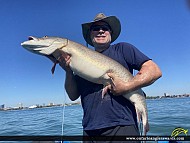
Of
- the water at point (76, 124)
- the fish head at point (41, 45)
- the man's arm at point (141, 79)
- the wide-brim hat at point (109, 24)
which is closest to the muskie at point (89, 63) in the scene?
the fish head at point (41, 45)

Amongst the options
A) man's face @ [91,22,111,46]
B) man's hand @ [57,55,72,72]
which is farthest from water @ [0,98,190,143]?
man's face @ [91,22,111,46]

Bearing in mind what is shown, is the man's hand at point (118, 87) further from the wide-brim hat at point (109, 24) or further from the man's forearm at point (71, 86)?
the wide-brim hat at point (109, 24)

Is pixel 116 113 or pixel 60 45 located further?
pixel 60 45

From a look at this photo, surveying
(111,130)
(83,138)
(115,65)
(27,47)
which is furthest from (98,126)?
(27,47)

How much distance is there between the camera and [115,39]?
129 inches

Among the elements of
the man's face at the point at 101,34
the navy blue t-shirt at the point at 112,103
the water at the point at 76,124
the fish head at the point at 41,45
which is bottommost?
the water at the point at 76,124

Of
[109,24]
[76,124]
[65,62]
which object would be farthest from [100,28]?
[76,124]

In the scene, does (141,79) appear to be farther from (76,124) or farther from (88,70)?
(76,124)

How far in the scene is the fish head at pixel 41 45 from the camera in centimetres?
291

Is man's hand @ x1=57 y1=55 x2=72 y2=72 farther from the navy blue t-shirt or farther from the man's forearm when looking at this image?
the navy blue t-shirt

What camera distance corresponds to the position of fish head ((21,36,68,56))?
9.56 feet

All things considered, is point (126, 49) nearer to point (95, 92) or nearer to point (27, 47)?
Result: point (95, 92)

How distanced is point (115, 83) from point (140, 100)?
0.38m

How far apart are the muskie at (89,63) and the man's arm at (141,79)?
0.11 metres
